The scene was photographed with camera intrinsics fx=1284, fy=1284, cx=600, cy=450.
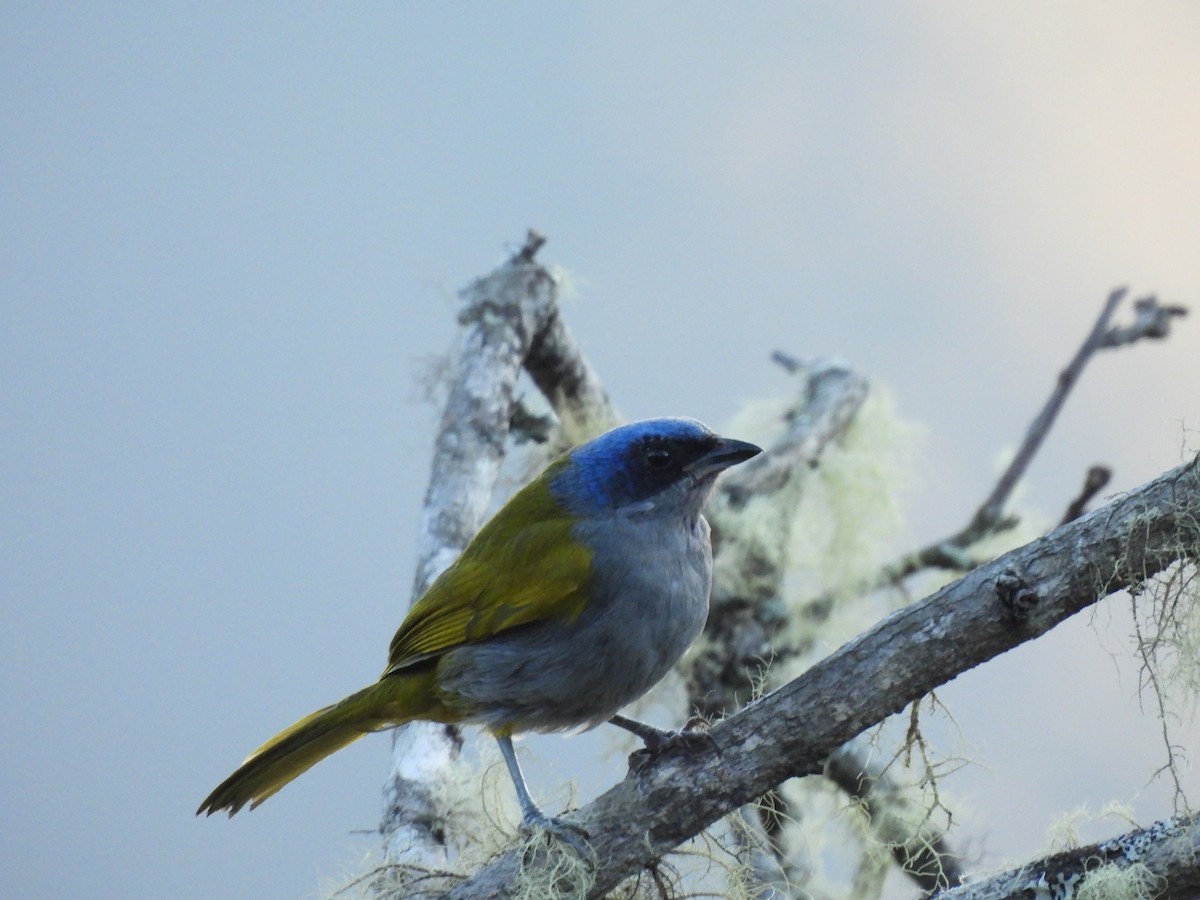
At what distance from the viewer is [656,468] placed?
3051mm

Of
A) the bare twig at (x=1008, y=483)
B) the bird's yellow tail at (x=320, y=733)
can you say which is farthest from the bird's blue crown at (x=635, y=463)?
the bare twig at (x=1008, y=483)

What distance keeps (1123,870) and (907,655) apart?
495 mm

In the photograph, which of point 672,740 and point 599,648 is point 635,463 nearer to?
point 599,648

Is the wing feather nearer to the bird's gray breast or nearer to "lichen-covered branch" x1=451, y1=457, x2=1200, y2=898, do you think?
the bird's gray breast

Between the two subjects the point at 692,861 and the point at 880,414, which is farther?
the point at 880,414

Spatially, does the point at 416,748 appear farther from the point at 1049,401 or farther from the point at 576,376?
the point at 1049,401

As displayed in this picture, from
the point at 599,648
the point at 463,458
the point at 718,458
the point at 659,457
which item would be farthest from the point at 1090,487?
the point at 463,458

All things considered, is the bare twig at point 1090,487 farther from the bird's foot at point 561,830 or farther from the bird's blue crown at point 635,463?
the bird's foot at point 561,830

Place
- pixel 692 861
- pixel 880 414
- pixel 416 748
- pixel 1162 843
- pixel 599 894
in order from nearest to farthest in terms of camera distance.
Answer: pixel 1162 843 < pixel 599 894 < pixel 692 861 < pixel 416 748 < pixel 880 414

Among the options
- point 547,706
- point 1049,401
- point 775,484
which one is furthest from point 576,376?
point 547,706

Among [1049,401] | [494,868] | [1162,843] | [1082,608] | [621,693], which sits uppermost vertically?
[1049,401]

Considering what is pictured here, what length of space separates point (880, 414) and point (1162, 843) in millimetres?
3307

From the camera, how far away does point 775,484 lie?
485cm

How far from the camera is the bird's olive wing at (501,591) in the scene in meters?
2.88
